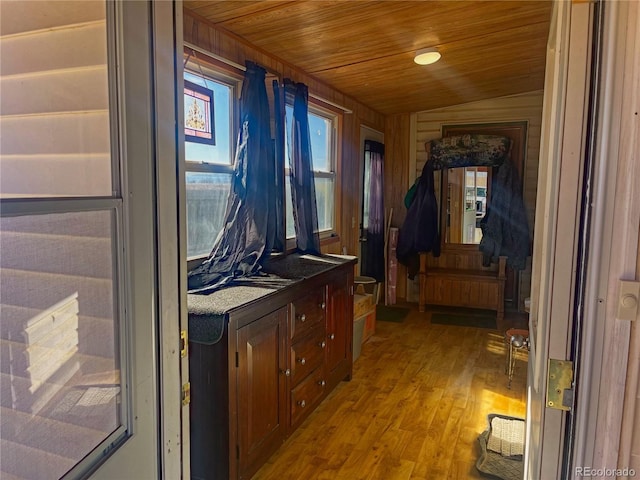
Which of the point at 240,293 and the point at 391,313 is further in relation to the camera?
the point at 391,313

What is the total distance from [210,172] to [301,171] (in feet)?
2.75

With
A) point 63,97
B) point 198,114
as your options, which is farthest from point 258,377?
point 63,97

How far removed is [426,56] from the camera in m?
3.31

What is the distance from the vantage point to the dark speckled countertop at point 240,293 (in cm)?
199

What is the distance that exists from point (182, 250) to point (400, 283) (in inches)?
200

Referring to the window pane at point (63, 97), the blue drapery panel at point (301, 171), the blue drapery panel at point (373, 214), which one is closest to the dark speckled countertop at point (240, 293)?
the blue drapery panel at point (301, 171)

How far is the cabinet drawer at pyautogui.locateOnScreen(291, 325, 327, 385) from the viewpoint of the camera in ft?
8.63

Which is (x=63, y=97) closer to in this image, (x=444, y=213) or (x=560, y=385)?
(x=560, y=385)

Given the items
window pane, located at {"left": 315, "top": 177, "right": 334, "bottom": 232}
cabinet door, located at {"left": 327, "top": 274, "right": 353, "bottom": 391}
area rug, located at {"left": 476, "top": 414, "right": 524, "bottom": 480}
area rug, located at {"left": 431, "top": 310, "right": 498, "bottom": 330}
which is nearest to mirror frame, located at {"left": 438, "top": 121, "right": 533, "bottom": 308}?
area rug, located at {"left": 431, "top": 310, "right": 498, "bottom": 330}

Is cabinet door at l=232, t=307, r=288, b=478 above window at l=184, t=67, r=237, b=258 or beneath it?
beneath

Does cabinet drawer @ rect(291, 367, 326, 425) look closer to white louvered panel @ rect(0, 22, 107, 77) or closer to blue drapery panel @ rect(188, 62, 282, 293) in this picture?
blue drapery panel @ rect(188, 62, 282, 293)

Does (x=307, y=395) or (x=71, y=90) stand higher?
(x=71, y=90)

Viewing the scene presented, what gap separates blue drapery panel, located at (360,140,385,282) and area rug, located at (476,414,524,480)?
8.58 feet

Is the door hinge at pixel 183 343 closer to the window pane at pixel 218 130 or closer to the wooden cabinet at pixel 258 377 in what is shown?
the wooden cabinet at pixel 258 377
